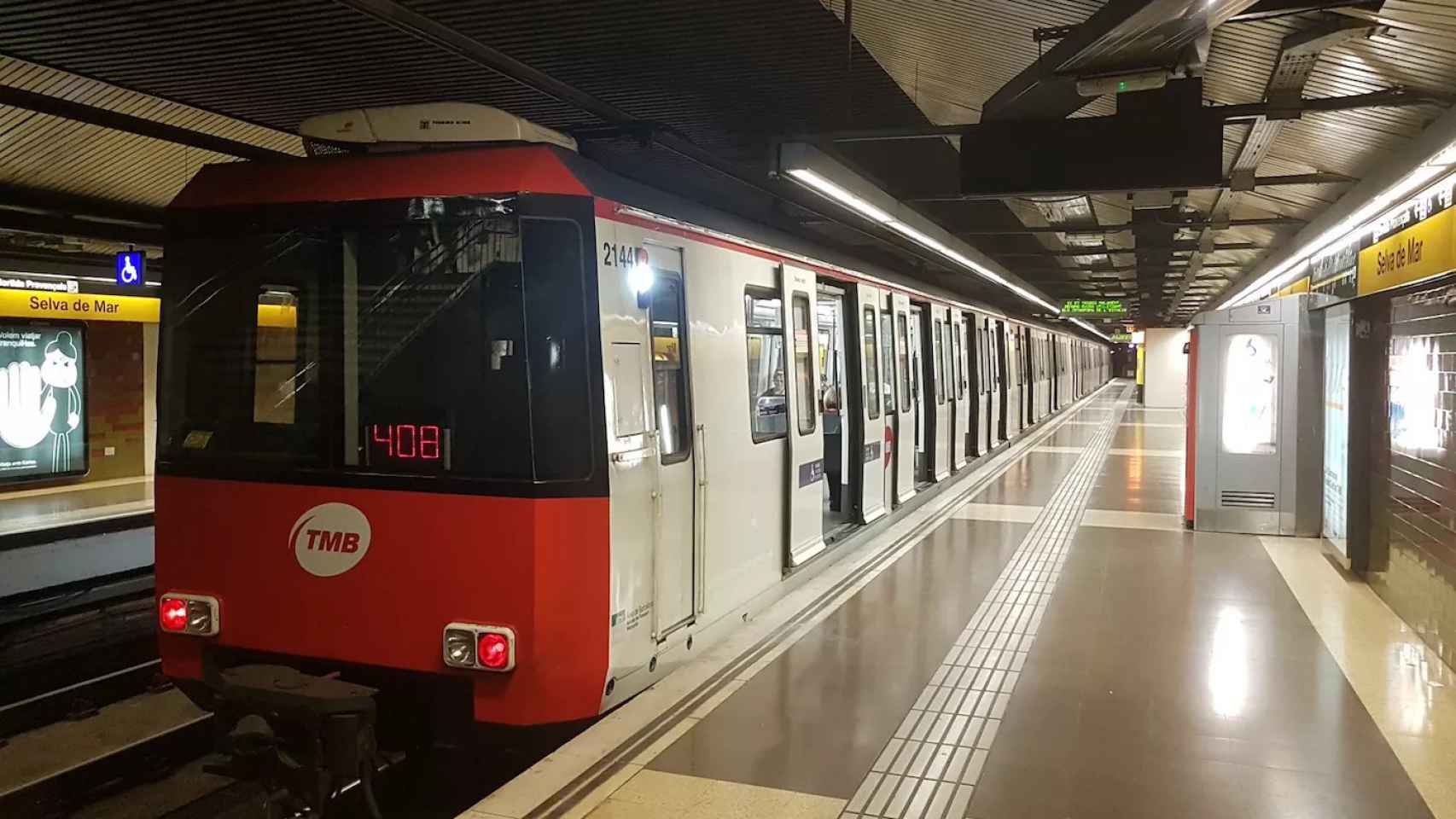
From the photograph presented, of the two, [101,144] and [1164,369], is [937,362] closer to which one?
[101,144]

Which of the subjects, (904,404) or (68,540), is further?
(68,540)

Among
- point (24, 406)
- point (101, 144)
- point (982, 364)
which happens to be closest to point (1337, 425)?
point (982, 364)

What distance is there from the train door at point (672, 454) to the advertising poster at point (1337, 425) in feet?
18.9

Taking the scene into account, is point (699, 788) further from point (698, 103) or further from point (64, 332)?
point (64, 332)

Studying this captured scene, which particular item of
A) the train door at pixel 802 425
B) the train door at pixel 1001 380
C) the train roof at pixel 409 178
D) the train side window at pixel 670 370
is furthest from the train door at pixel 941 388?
the train roof at pixel 409 178

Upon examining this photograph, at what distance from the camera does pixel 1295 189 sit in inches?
380

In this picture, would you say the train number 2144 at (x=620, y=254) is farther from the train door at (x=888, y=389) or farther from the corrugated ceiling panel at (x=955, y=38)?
the train door at (x=888, y=389)

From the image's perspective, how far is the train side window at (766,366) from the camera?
19.0ft

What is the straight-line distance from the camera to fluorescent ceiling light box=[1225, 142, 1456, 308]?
218 inches

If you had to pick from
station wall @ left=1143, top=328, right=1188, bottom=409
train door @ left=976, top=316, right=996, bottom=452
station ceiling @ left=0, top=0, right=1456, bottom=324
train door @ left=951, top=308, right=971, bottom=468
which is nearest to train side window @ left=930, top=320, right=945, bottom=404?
train door @ left=951, top=308, right=971, bottom=468

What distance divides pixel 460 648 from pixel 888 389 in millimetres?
6066

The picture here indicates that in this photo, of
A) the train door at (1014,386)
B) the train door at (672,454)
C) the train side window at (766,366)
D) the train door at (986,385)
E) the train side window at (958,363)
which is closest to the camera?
the train door at (672,454)

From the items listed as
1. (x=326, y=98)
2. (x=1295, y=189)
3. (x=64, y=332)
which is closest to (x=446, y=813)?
(x=326, y=98)

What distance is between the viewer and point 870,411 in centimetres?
845
